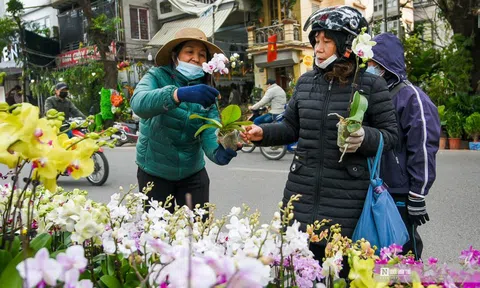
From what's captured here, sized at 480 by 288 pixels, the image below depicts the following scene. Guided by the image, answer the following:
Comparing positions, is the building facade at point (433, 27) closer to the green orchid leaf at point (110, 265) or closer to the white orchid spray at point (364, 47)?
the white orchid spray at point (364, 47)

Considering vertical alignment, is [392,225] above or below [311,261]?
below

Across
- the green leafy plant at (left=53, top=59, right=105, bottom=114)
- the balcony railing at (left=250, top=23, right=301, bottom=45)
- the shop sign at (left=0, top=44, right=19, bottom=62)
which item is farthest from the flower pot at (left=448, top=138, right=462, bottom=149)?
the shop sign at (left=0, top=44, right=19, bottom=62)

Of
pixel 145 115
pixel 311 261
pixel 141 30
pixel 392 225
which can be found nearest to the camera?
pixel 311 261

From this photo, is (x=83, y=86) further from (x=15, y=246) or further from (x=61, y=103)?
(x=15, y=246)

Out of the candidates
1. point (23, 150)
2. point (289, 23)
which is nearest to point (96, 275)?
point (23, 150)

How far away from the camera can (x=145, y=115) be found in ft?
6.89

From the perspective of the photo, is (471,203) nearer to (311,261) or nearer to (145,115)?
(145,115)

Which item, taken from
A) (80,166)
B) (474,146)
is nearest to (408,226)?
(80,166)

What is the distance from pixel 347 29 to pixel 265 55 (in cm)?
1546

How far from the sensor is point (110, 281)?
1.04m

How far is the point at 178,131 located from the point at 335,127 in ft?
2.64

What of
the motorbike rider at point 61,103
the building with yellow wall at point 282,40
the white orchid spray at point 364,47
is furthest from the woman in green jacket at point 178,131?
the building with yellow wall at point 282,40

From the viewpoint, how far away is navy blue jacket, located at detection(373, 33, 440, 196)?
2.09 meters

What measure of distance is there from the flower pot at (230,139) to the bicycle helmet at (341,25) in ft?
1.83
